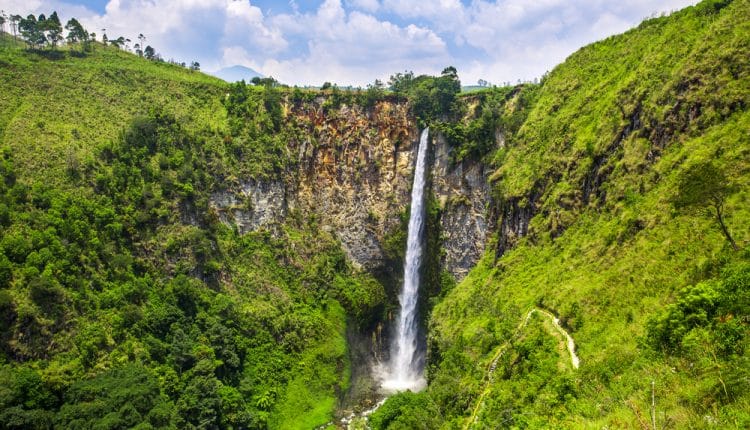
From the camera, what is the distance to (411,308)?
49.7 metres

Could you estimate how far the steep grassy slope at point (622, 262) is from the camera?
11641mm

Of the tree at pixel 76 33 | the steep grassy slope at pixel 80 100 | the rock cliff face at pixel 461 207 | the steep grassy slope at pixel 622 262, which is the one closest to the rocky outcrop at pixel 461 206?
the rock cliff face at pixel 461 207

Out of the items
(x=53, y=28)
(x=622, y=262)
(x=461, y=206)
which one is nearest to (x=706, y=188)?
(x=622, y=262)

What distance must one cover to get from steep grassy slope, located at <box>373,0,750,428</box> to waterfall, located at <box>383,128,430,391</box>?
8.08 metres

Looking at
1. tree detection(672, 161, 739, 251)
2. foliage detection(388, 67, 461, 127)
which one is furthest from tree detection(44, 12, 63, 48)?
tree detection(672, 161, 739, 251)

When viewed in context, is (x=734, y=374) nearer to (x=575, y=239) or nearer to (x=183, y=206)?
(x=575, y=239)

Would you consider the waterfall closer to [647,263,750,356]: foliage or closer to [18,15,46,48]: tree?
[647,263,750,356]: foliage

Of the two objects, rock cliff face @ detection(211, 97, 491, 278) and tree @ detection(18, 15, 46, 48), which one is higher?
tree @ detection(18, 15, 46, 48)

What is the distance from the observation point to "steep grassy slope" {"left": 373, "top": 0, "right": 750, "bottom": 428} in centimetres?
1164

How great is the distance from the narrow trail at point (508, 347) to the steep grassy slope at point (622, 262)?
270mm

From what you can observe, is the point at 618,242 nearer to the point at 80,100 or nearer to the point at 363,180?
the point at 363,180

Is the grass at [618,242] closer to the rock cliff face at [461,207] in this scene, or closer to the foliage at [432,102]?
the rock cliff face at [461,207]

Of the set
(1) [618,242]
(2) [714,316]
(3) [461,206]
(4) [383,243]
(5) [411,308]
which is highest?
(3) [461,206]

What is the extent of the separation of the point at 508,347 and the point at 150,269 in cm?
3019
